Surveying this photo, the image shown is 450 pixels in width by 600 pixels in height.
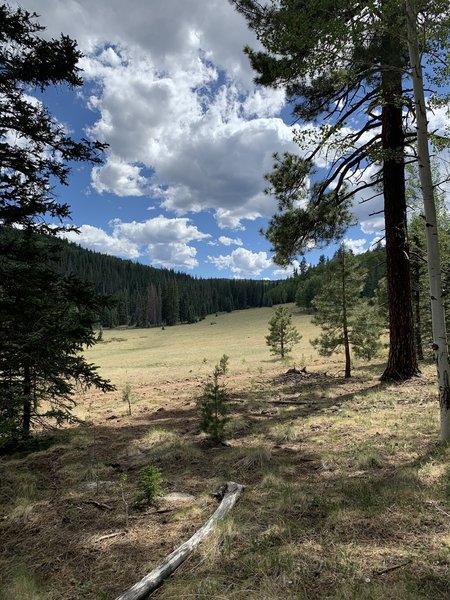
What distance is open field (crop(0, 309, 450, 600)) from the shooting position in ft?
9.88

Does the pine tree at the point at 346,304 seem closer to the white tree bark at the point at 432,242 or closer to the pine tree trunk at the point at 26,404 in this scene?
the white tree bark at the point at 432,242

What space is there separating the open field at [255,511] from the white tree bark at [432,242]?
34.4 inches

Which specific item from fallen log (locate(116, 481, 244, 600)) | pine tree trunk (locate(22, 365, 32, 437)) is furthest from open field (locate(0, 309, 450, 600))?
pine tree trunk (locate(22, 365, 32, 437))

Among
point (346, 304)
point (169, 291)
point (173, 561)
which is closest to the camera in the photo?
point (173, 561)

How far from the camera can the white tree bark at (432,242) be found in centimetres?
556

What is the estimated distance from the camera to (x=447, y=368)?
5629 mm

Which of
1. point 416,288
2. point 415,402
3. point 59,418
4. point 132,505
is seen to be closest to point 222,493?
point 132,505

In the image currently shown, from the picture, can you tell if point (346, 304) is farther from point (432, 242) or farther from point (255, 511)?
point (255, 511)

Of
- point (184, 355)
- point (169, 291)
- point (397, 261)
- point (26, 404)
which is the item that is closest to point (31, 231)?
point (26, 404)

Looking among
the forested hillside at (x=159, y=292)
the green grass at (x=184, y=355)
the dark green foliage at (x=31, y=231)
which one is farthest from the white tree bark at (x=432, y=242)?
the forested hillside at (x=159, y=292)

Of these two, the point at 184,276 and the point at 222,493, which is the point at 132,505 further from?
the point at 184,276

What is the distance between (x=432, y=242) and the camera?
5777 millimetres

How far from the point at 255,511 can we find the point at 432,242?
477 cm

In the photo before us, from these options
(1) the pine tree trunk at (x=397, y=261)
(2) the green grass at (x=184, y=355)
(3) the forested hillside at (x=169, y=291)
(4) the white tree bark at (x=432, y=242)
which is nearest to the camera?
(4) the white tree bark at (x=432, y=242)
